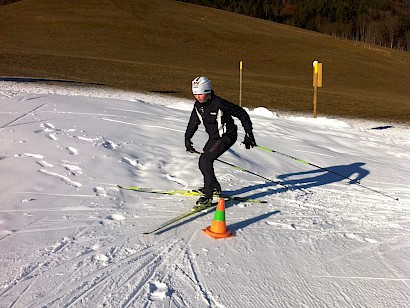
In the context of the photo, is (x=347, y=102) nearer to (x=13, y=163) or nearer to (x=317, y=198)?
(x=317, y=198)

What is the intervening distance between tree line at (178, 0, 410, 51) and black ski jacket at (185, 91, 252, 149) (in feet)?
387

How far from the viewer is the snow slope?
4336 mm

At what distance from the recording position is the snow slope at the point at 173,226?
4.34 m

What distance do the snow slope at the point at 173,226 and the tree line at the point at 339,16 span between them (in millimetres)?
115650

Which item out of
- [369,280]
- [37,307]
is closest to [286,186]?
[369,280]

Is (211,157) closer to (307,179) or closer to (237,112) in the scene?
(237,112)

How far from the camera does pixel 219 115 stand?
646 cm

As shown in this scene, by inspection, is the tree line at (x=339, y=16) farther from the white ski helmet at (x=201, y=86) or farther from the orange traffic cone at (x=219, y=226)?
the orange traffic cone at (x=219, y=226)

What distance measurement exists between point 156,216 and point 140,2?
77920 mm

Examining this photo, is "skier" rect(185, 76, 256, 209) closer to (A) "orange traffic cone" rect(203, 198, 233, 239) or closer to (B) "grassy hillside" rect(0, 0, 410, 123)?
(A) "orange traffic cone" rect(203, 198, 233, 239)

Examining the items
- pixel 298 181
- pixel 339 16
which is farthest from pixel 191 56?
pixel 339 16

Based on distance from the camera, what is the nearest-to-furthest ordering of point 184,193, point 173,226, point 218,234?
point 218,234 < point 173,226 < point 184,193

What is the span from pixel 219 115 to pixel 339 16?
14299 cm

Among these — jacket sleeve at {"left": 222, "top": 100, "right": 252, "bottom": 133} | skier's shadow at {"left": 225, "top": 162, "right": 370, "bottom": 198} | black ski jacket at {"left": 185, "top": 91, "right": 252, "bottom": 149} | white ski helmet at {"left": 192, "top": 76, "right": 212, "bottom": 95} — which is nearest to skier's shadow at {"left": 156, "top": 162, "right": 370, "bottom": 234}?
skier's shadow at {"left": 225, "top": 162, "right": 370, "bottom": 198}
